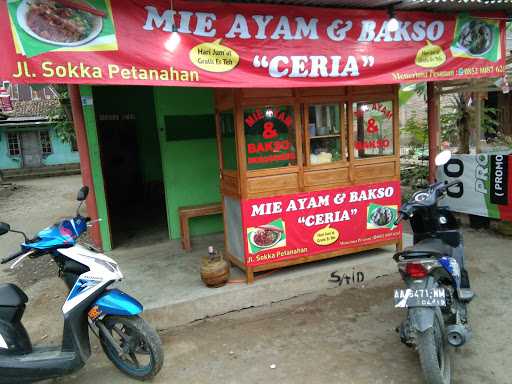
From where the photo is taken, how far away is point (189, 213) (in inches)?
241

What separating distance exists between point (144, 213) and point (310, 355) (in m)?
6.24

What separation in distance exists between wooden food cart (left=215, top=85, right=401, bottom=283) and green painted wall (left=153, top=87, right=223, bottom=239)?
1676 mm

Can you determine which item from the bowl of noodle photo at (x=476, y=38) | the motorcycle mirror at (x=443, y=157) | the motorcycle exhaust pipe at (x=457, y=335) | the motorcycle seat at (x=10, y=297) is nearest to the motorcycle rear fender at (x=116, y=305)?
the motorcycle seat at (x=10, y=297)

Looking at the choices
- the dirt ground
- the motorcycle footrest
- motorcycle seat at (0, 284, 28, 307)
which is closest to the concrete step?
the dirt ground

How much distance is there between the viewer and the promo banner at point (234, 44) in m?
3.20

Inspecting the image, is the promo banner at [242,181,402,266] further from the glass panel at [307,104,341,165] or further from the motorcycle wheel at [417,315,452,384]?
the motorcycle wheel at [417,315,452,384]

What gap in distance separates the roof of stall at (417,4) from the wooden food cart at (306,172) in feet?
2.90

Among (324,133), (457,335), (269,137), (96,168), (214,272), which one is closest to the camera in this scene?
(457,335)

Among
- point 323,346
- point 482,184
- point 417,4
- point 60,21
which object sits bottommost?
point 323,346

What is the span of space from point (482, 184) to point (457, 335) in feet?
14.7

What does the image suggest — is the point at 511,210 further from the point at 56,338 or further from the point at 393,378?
the point at 56,338

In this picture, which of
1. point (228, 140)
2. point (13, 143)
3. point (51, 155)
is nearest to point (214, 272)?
point (228, 140)

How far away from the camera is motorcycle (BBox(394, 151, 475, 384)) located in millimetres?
2660

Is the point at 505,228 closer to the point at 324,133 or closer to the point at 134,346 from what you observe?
the point at 324,133
